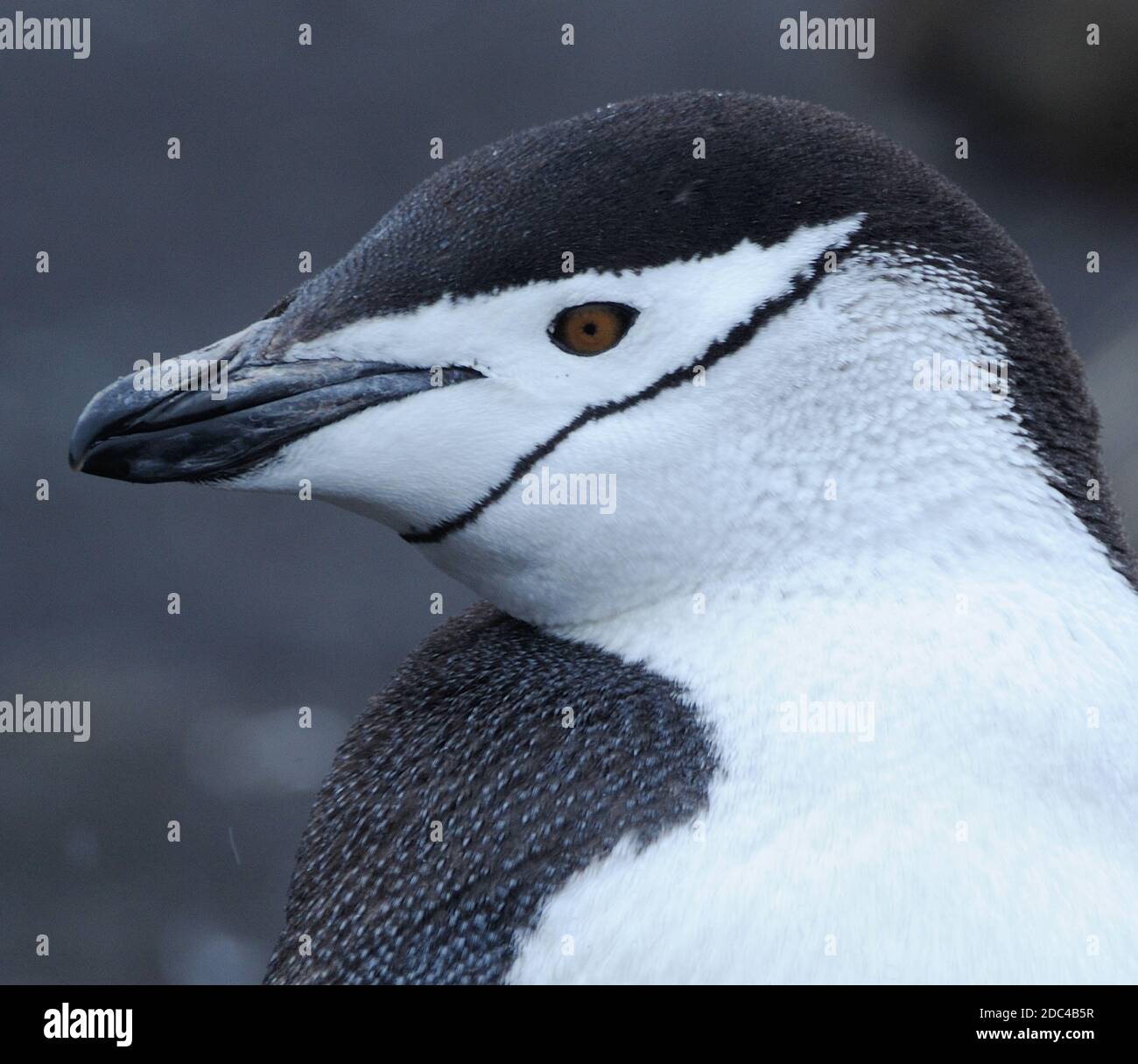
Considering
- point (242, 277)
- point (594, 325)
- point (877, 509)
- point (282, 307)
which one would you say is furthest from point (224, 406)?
point (242, 277)

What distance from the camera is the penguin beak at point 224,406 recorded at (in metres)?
0.95

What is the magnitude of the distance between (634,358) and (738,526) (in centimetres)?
12

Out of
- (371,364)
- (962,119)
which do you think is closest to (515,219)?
(371,364)

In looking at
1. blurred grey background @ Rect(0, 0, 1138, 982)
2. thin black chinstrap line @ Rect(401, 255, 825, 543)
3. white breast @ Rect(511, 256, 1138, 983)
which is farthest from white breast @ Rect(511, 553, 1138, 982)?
blurred grey background @ Rect(0, 0, 1138, 982)

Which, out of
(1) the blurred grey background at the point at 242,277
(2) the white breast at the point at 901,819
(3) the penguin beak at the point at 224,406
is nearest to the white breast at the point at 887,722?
(2) the white breast at the point at 901,819

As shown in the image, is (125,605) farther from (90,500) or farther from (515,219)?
(515,219)

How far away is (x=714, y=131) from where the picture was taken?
958 mm

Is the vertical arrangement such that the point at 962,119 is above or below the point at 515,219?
above

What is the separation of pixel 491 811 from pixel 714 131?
444 millimetres

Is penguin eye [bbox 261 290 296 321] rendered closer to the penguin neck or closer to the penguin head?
the penguin head

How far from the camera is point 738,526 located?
93 centimetres

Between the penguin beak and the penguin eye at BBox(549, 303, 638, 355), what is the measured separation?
0.06m

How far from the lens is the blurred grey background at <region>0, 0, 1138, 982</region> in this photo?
2582 mm

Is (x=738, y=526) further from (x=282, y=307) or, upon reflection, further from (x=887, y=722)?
(x=282, y=307)
